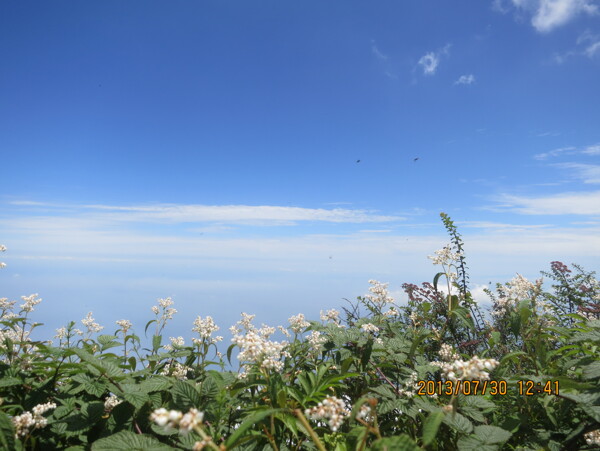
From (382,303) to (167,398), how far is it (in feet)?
8.62

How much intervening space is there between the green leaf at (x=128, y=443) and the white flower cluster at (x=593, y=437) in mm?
2607

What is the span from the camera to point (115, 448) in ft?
6.61

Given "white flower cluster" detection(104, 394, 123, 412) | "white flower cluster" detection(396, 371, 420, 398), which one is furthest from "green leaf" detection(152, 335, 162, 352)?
"white flower cluster" detection(396, 371, 420, 398)

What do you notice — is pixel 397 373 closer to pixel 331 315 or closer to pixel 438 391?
pixel 438 391

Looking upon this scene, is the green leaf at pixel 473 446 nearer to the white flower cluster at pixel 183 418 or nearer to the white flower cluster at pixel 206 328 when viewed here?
the white flower cluster at pixel 183 418

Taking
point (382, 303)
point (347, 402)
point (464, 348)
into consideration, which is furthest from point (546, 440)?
point (464, 348)

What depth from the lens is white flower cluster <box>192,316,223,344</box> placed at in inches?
130

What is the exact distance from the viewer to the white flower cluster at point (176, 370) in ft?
9.87

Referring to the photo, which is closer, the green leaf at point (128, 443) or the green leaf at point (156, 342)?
the green leaf at point (128, 443)

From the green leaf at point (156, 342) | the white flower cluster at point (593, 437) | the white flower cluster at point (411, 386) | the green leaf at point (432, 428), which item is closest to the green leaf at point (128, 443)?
the green leaf at point (432, 428)

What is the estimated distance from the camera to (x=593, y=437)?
2.28 meters

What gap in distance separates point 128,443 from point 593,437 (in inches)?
115

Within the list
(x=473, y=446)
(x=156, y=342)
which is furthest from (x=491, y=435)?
(x=156, y=342)

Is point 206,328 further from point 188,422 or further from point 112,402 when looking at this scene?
point 188,422
